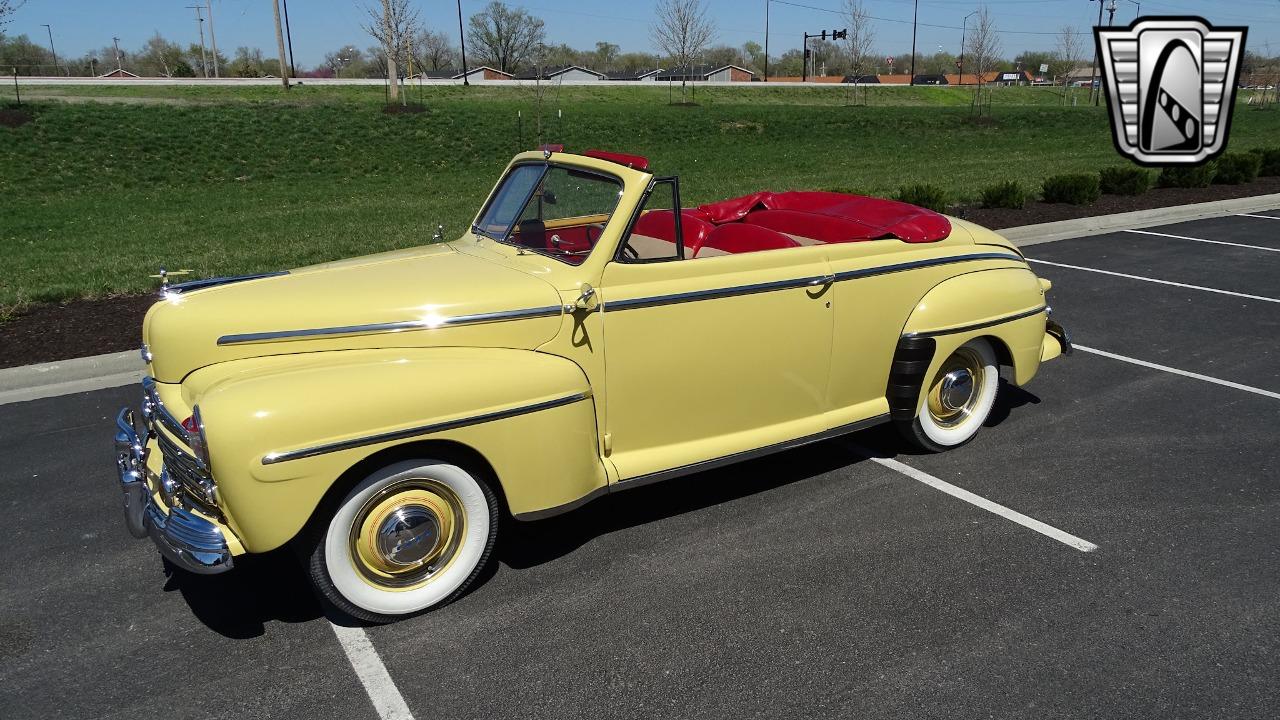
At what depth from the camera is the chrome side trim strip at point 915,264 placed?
15.1 ft

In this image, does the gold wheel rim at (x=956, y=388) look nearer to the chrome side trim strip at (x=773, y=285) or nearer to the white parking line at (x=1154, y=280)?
the chrome side trim strip at (x=773, y=285)

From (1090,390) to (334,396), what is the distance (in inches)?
207

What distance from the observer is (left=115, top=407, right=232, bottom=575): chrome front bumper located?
10.7 ft

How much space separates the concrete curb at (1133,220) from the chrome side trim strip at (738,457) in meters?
8.17

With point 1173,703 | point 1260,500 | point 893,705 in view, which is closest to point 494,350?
point 893,705

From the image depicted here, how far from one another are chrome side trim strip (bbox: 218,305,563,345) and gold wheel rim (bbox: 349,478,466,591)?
2.07 ft

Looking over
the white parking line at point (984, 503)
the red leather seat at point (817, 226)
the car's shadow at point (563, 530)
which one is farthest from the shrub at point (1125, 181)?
the white parking line at point (984, 503)

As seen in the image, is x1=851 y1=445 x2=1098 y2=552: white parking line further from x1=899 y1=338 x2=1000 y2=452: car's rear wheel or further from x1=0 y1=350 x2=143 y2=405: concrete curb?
x1=0 y1=350 x2=143 y2=405: concrete curb

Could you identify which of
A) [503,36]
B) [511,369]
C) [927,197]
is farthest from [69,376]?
[503,36]

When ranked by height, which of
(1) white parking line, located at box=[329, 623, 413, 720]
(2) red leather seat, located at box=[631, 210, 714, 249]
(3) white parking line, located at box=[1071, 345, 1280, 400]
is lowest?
(1) white parking line, located at box=[329, 623, 413, 720]

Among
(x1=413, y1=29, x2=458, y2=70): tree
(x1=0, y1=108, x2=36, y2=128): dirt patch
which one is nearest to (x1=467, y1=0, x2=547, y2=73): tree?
(x1=413, y1=29, x2=458, y2=70): tree

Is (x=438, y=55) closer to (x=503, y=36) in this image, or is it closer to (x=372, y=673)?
(x=503, y=36)

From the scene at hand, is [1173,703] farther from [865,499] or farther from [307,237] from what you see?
[307,237]

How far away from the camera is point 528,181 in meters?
4.68
